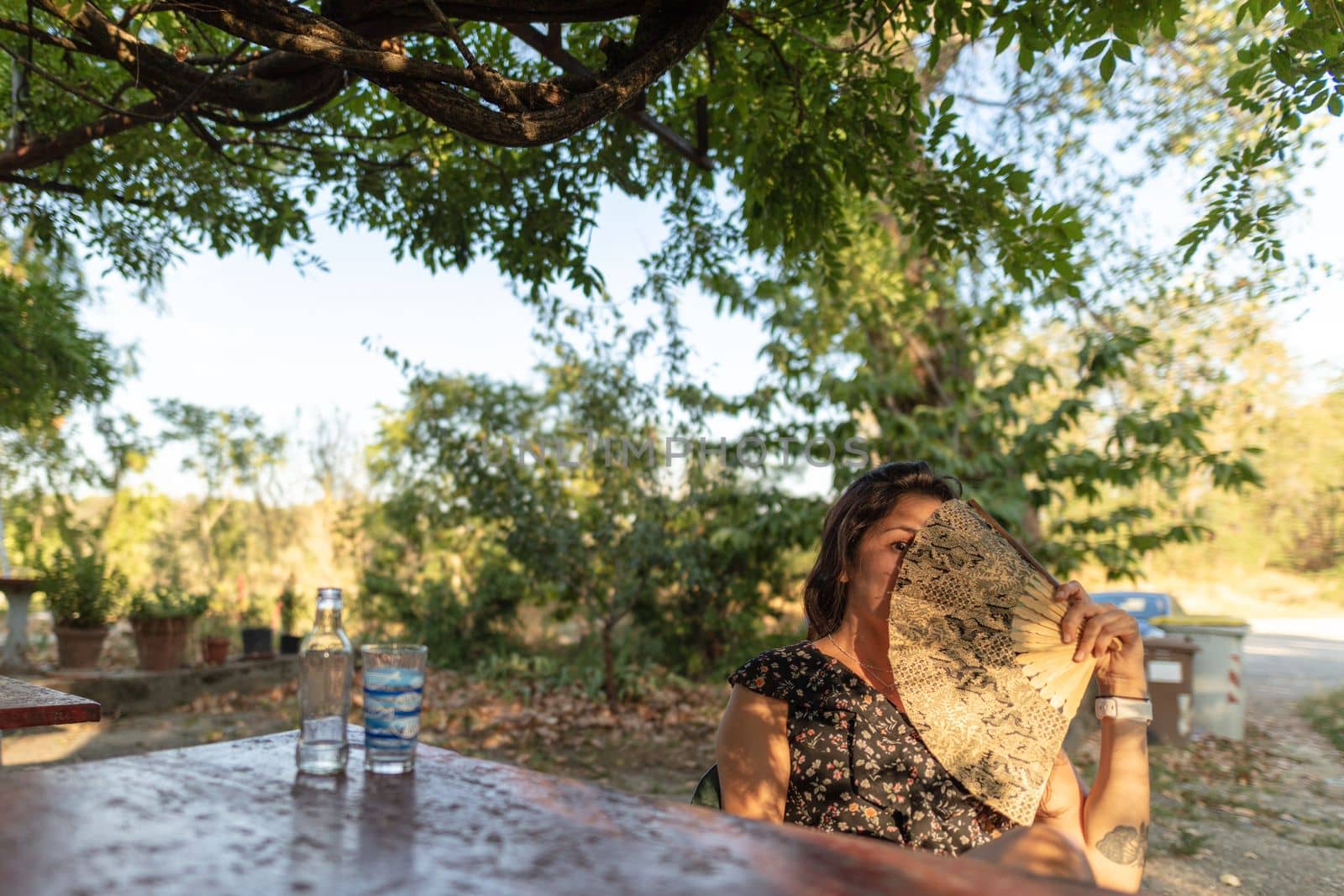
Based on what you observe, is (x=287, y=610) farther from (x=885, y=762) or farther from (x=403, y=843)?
(x=403, y=843)

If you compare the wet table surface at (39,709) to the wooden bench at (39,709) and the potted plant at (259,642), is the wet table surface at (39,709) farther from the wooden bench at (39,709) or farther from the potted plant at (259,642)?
the potted plant at (259,642)

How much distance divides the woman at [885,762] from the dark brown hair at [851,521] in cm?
12

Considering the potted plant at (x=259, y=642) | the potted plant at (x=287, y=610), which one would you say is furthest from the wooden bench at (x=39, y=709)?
the potted plant at (x=287, y=610)

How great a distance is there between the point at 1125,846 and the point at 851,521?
854 mm

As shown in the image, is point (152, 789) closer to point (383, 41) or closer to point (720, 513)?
point (383, 41)

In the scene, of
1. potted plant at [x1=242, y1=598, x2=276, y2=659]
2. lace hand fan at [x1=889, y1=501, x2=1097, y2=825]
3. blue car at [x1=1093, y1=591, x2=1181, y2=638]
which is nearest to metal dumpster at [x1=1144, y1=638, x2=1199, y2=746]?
blue car at [x1=1093, y1=591, x2=1181, y2=638]

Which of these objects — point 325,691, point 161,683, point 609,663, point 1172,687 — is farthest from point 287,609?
point 325,691

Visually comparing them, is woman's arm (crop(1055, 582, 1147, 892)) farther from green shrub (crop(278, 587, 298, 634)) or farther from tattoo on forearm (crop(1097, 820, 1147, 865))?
green shrub (crop(278, 587, 298, 634))

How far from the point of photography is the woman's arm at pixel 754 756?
1979 mm

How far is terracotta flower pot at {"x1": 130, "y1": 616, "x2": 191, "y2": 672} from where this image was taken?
329 inches

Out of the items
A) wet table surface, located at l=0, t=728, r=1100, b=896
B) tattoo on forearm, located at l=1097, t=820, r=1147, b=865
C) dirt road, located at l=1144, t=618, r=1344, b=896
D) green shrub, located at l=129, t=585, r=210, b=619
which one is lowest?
dirt road, located at l=1144, t=618, r=1344, b=896

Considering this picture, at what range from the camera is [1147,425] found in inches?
240

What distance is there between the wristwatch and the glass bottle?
55.5 inches

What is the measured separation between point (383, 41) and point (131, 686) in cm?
702
